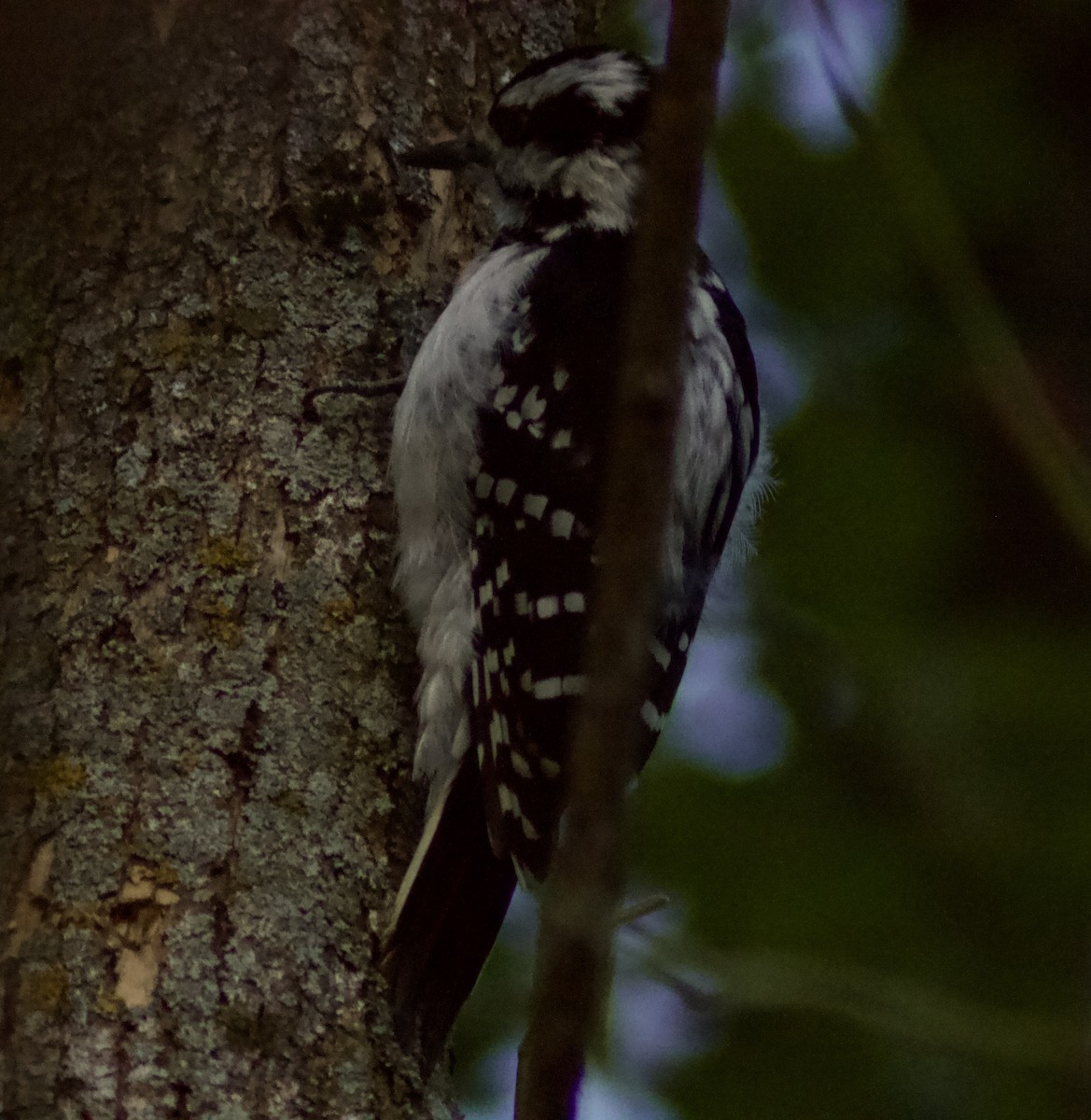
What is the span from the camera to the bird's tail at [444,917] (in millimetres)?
1890

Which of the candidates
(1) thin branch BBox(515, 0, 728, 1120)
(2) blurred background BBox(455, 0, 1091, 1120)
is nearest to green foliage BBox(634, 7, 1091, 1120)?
(2) blurred background BBox(455, 0, 1091, 1120)

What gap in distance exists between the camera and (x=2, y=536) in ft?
6.67

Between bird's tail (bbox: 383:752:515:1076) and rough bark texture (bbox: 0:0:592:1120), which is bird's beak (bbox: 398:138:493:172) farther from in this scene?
bird's tail (bbox: 383:752:515:1076)

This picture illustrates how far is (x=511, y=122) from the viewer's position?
2.42 m

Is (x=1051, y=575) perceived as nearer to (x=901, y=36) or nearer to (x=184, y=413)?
(x=901, y=36)

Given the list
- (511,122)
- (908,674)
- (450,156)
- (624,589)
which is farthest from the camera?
(908,674)

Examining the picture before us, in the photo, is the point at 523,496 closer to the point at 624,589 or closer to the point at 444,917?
the point at 444,917

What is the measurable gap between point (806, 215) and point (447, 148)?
78 centimetres

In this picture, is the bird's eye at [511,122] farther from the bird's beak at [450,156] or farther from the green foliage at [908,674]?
the green foliage at [908,674]

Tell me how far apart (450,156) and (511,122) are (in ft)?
0.59

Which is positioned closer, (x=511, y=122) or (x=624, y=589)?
(x=624, y=589)

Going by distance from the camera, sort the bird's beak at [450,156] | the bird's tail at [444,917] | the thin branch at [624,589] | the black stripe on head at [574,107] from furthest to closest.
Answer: the black stripe on head at [574,107], the bird's beak at [450,156], the bird's tail at [444,917], the thin branch at [624,589]

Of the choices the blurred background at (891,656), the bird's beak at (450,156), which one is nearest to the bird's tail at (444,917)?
the blurred background at (891,656)

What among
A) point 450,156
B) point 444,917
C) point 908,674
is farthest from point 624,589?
point 908,674
